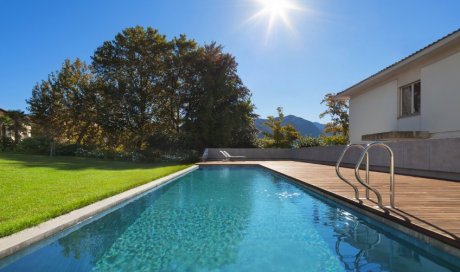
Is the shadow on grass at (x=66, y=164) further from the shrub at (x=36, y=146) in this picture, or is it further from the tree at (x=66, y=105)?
the shrub at (x=36, y=146)

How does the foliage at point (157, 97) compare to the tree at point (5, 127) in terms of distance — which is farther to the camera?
the foliage at point (157, 97)

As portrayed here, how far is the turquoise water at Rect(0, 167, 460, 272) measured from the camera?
3854 mm

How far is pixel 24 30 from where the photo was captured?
1927cm

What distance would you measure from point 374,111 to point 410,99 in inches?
110

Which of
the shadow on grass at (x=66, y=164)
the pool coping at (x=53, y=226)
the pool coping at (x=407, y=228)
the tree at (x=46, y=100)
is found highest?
the tree at (x=46, y=100)

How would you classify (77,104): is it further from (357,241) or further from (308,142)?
(357,241)

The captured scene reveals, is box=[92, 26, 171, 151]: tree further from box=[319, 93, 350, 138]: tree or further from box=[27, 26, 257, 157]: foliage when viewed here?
box=[319, 93, 350, 138]: tree

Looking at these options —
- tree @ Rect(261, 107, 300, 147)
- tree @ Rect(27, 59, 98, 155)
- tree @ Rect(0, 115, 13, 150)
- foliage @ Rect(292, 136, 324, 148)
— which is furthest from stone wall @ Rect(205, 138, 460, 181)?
tree @ Rect(0, 115, 13, 150)

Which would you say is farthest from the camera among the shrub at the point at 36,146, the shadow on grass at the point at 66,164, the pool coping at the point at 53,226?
the shrub at the point at 36,146

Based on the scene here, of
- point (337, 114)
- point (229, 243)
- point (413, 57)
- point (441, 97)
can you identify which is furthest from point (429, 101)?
point (337, 114)

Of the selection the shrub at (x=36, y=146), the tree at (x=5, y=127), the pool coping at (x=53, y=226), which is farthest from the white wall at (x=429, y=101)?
the tree at (x=5, y=127)

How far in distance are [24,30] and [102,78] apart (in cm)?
1144

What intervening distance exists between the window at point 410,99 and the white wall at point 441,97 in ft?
A: 2.81

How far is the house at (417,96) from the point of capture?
11609 millimetres
